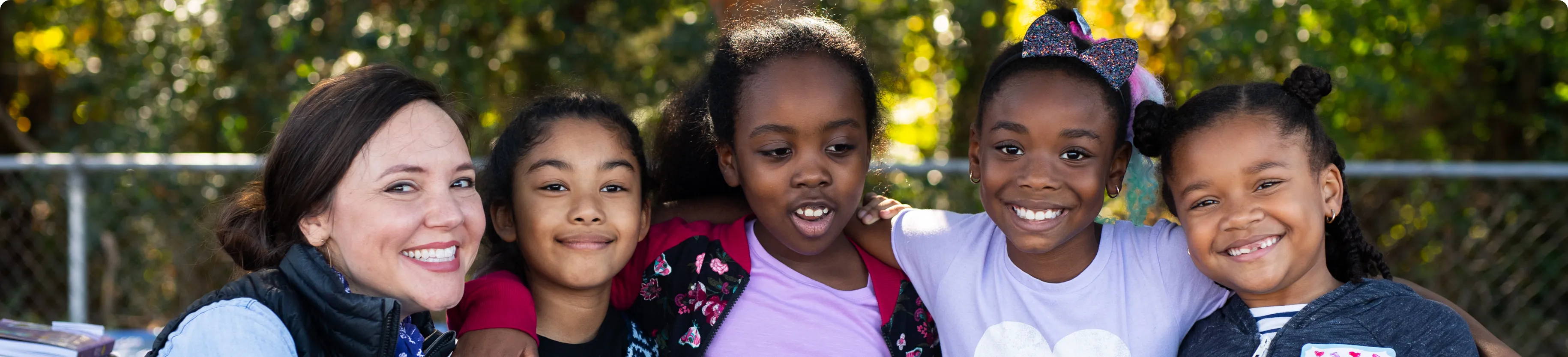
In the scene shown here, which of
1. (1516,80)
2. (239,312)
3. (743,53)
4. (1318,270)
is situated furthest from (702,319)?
(1516,80)

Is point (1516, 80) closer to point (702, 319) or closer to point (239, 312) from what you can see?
point (702, 319)

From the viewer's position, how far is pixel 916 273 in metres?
2.59

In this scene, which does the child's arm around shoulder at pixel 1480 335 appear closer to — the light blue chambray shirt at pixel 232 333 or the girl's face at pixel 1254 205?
the girl's face at pixel 1254 205

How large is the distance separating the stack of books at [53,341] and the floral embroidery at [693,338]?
4.17 feet

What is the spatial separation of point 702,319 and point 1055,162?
2.95 ft

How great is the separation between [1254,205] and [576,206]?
144 centimetres

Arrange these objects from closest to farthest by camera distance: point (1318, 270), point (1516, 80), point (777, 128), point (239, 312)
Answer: point (239, 312), point (1318, 270), point (777, 128), point (1516, 80)

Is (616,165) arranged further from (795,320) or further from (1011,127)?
(1011,127)

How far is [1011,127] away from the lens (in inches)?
92.8

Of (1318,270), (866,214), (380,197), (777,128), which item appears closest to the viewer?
(380,197)

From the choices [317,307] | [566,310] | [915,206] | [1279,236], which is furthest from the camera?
[915,206]

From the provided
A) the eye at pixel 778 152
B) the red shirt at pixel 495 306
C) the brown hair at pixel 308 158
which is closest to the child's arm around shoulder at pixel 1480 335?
the eye at pixel 778 152

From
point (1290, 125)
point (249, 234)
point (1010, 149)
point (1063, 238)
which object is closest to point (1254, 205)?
point (1290, 125)

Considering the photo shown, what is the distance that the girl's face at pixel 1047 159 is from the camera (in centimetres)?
232
